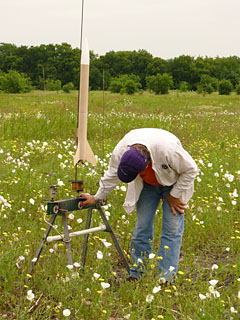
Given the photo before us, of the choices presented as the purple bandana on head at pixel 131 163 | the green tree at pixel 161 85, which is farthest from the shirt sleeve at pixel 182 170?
the green tree at pixel 161 85

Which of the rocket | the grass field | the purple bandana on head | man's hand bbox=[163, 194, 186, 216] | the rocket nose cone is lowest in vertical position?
the grass field

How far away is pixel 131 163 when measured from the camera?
10.2ft

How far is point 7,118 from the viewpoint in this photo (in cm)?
1077

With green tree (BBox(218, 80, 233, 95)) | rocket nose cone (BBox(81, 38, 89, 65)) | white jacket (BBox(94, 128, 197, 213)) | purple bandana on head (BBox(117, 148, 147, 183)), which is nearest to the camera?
purple bandana on head (BBox(117, 148, 147, 183))

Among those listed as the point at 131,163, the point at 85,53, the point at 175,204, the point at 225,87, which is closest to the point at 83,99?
the point at 85,53

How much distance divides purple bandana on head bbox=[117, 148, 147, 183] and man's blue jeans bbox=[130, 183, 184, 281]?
667 millimetres

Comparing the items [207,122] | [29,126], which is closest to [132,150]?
[29,126]

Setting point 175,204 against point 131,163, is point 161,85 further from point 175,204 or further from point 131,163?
point 131,163

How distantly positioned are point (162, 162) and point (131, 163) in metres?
0.44

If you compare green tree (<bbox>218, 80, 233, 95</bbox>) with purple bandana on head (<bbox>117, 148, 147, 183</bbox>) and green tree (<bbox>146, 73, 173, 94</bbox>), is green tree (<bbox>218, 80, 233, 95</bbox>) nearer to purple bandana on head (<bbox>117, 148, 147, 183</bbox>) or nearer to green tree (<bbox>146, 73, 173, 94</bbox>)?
green tree (<bbox>146, 73, 173, 94</bbox>)

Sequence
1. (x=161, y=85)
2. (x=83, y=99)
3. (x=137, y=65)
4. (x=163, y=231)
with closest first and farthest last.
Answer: (x=83, y=99)
(x=163, y=231)
(x=161, y=85)
(x=137, y=65)

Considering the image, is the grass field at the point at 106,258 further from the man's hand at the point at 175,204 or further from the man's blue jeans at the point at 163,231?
the man's hand at the point at 175,204

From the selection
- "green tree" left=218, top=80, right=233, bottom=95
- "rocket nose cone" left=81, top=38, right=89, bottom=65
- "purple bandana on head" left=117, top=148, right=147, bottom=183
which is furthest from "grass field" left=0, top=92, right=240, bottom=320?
"green tree" left=218, top=80, right=233, bottom=95

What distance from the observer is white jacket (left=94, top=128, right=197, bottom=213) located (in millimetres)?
3412
